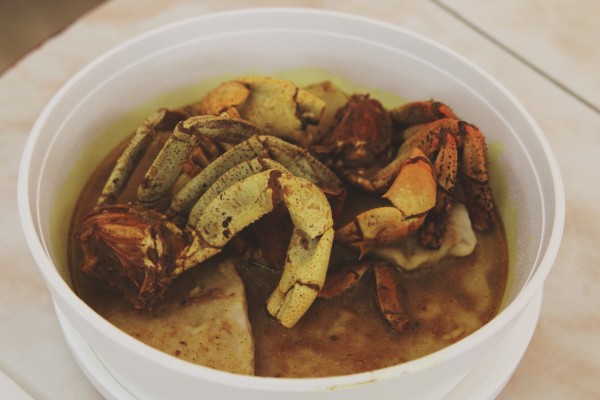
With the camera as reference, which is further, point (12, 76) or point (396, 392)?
point (12, 76)

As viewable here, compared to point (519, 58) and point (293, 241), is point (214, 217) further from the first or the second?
point (519, 58)

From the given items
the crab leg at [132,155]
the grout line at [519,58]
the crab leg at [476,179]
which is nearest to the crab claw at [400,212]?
the crab leg at [476,179]

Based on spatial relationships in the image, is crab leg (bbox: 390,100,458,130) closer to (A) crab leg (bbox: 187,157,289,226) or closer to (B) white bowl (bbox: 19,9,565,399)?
(B) white bowl (bbox: 19,9,565,399)

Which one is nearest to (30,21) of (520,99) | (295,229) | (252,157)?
(252,157)

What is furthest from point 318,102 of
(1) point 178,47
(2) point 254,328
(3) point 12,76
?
(3) point 12,76

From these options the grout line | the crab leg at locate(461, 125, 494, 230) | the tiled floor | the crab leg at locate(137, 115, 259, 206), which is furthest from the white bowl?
the tiled floor

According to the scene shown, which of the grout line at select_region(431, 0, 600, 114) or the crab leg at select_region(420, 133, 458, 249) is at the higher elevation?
the grout line at select_region(431, 0, 600, 114)

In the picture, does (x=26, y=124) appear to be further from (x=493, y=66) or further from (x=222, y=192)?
(x=493, y=66)
